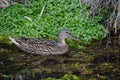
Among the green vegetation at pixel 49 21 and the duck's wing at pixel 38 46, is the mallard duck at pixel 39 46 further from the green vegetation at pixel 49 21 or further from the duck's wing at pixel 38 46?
Result: the green vegetation at pixel 49 21

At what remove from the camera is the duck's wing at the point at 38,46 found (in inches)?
360

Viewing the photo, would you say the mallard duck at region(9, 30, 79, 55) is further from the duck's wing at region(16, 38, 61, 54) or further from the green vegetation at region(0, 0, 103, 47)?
the green vegetation at region(0, 0, 103, 47)

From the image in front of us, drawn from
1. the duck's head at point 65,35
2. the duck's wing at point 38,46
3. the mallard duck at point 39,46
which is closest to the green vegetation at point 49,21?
the duck's head at point 65,35

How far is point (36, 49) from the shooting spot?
9.15 meters

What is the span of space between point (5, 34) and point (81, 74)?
9.23 feet

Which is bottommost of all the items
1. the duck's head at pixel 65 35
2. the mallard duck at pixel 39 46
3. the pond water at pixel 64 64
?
the pond water at pixel 64 64

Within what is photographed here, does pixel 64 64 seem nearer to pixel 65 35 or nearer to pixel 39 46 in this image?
pixel 39 46

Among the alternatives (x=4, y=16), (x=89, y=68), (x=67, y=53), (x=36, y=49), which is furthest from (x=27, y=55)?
(x=4, y=16)

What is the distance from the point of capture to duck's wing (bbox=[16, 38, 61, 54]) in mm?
9141

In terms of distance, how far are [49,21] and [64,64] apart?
237cm

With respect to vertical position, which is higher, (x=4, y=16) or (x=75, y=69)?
(x=4, y=16)

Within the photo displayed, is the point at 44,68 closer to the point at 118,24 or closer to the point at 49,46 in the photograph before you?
the point at 49,46

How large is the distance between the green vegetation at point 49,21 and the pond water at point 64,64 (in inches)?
26.8

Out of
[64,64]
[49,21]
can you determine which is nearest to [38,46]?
[64,64]
